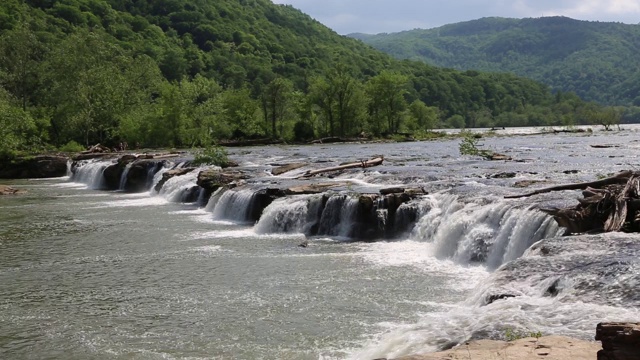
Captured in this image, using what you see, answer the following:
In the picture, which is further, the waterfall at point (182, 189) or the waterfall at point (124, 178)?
the waterfall at point (124, 178)

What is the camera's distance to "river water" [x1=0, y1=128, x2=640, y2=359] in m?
11.2

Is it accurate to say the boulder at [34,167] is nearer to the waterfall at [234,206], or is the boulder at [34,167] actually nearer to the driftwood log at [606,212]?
the waterfall at [234,206]

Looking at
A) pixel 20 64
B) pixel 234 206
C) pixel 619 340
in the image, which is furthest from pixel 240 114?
pixel 619 340

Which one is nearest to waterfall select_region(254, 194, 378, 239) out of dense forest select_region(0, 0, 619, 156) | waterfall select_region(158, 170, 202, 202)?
waterfall select_region(158, 170, 202, 202)

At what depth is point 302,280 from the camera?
53.4 feet

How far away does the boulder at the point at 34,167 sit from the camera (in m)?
51.5

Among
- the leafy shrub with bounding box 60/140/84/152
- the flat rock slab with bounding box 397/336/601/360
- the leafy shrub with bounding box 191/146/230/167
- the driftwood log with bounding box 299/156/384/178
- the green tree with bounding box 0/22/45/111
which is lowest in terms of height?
the flat rock slab with bounding box 397/336/601/360

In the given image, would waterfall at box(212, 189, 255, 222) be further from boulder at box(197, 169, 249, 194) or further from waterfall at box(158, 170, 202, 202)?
waterfall at box(158, 170, 202, 202)

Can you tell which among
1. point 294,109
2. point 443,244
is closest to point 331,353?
point 443,244

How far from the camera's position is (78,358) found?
11.2 m

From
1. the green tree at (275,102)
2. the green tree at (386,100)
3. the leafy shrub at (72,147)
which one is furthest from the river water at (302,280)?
the green tree at (386,100)

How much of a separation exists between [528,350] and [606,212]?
878cm

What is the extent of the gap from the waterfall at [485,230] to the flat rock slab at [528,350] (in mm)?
8367

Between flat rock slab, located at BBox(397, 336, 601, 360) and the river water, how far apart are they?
0.96 m
